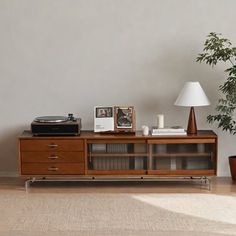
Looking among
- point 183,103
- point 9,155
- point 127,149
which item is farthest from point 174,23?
point 9,155

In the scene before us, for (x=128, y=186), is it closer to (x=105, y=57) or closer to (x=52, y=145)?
(x=52, y=145)

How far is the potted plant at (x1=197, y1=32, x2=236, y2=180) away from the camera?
188 inches

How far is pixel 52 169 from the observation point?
4879 mm

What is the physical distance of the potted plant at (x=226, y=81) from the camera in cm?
477

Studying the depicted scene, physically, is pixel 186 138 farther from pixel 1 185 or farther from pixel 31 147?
pixel 1 185

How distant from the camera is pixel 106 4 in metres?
5.07

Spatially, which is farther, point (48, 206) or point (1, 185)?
point (1, 185)

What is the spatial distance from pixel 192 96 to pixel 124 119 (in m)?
0.67

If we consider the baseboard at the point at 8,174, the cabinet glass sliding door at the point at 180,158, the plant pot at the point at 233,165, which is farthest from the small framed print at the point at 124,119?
the baseboard at the point at 8,174

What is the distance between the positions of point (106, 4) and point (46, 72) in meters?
0.87

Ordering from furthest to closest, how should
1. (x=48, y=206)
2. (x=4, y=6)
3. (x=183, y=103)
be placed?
(x=4, y=6) → (x=183, y=103) → (x=48, y=206)

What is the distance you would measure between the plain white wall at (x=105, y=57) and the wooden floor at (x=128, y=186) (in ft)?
1.34

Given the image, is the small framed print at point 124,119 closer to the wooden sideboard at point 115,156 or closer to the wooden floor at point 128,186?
the wooden sideboard at point 115,156

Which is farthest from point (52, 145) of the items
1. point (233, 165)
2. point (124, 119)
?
point (233, 165)
